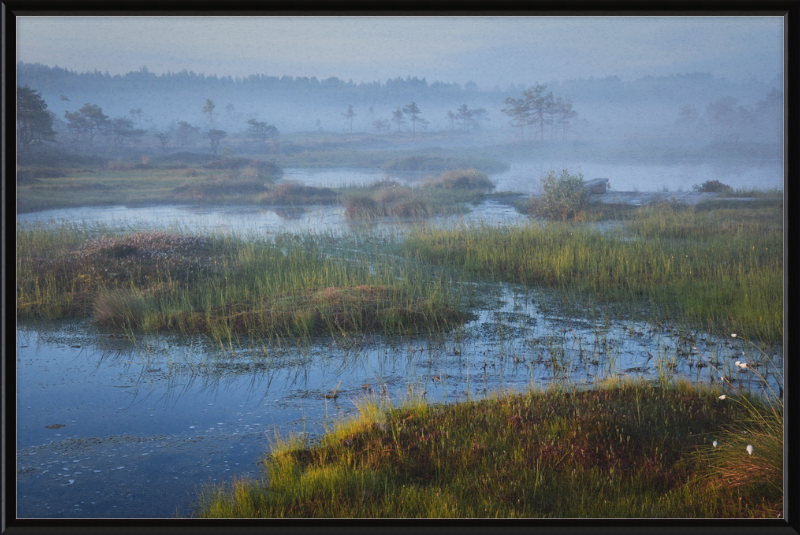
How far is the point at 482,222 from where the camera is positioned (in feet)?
13.6

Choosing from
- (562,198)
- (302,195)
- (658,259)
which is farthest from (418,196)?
(658,259)

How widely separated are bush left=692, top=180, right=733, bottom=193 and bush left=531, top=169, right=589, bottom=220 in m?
0.76

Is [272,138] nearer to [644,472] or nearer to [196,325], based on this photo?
[196,325]

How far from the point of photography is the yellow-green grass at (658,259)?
378 centimetres

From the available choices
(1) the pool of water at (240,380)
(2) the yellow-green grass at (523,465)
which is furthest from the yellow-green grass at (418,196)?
(2) the yellow-green grass at (523,465)

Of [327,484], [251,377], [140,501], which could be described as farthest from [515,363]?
[140,501]

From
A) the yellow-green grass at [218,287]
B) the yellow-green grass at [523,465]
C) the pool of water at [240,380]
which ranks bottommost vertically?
the yellow-green grass at [523,465]

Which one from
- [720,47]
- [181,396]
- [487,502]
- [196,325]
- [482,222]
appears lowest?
[487,502]

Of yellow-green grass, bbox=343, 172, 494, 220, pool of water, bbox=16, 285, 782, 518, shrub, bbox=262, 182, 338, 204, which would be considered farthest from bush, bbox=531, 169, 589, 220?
shrub, bbox=262, 182, 338, 204

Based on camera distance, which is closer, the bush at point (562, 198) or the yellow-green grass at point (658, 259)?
the yellow-green grass at point (658, 259)

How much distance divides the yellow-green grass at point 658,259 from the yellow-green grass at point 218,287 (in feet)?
1.30

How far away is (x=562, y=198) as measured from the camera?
4.00m

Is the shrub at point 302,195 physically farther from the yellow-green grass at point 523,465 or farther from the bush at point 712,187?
the bush at point 712,187

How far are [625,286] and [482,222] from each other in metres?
1.08
